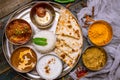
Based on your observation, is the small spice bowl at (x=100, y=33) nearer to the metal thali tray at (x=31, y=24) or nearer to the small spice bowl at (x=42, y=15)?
the metal thali tray at (x=31, y=24)

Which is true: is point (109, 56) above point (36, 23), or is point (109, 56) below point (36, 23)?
below

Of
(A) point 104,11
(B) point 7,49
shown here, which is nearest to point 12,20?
(B) point 7,49

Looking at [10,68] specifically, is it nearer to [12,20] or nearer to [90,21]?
[12,20]

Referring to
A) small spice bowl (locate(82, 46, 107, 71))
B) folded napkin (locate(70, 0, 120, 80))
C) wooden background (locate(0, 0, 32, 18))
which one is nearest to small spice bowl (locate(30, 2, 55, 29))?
wooden background (locate(0, 0, 32, 18))

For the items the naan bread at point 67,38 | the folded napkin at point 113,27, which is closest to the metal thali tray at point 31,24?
the naan bread at point 67,38

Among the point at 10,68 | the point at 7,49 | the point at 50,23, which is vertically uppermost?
the point at 50,23

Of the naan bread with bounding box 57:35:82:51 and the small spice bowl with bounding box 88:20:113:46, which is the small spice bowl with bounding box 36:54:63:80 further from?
the small spice bowl with bounding box 88:20:113:46

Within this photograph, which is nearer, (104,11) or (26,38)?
(26,38)
